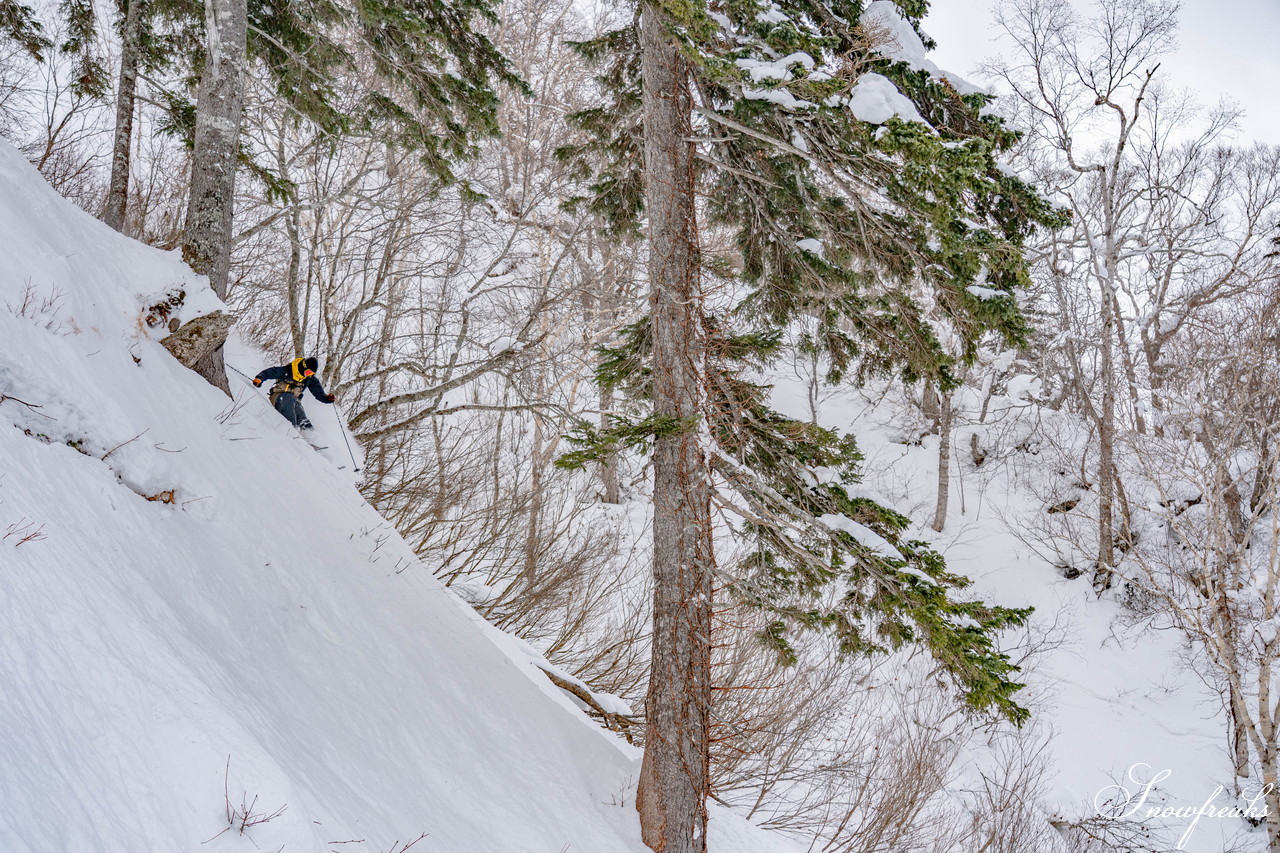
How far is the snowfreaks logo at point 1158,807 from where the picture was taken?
10086 mm

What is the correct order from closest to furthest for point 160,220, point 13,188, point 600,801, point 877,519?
point 13,188, point 877,519, point 600,801, point 160,220

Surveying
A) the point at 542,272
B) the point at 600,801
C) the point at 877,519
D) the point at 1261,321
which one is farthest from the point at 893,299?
the point at 1261,321

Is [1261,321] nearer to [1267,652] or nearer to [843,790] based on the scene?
[1267,652]

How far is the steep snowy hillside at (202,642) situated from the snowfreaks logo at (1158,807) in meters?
8.06

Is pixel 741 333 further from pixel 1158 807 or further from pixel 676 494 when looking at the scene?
pixel 1158 807

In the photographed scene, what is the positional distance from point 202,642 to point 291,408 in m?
4.22

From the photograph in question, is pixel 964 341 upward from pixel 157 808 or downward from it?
upward

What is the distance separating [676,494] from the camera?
16.3ft

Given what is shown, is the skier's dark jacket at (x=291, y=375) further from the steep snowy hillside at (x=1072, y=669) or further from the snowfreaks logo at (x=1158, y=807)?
the snowfreaks logo at (x=1158, y=807)

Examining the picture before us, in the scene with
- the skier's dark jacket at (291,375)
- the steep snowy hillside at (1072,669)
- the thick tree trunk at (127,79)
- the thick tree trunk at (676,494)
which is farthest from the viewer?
the steep snowy hillside at (1072,669)

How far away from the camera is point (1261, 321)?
11375mm

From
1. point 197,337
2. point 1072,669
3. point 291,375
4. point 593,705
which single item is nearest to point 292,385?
point 291,375

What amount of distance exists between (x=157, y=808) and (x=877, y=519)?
14.5ft

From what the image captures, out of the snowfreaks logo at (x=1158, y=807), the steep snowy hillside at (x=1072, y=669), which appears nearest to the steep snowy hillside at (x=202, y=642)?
the steep snowy hillside at (x=1072, y=669)
